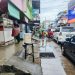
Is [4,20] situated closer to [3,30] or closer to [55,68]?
[3,30]

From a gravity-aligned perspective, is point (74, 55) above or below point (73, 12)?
below

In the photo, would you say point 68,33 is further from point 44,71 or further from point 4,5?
point 44,71

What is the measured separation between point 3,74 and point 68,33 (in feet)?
44.3

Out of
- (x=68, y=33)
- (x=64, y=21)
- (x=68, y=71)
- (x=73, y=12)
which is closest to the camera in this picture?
(x=68, y=71)

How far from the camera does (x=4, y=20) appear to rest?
1666cm

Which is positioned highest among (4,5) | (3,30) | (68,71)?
(4,5)

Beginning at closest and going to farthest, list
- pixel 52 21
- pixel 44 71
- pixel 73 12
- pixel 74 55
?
pixel 44 71 < pixel 74 55 < pixel 73 12 < pixel 52 21

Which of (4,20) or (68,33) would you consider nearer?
(4,20)

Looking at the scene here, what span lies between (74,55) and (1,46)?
7.89 m

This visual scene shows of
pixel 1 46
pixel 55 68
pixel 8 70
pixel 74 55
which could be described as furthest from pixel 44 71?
pixel 1 46

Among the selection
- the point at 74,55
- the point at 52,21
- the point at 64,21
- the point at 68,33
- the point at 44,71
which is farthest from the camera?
the point at 52,21

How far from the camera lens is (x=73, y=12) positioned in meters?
31.6

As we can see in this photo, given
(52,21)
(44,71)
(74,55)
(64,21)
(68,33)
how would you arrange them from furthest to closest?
(52,21) → (64,21) → (68,33) → (74,55) → (44,71)

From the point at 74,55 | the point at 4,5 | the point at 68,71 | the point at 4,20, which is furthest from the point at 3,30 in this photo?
the point at 68,71
